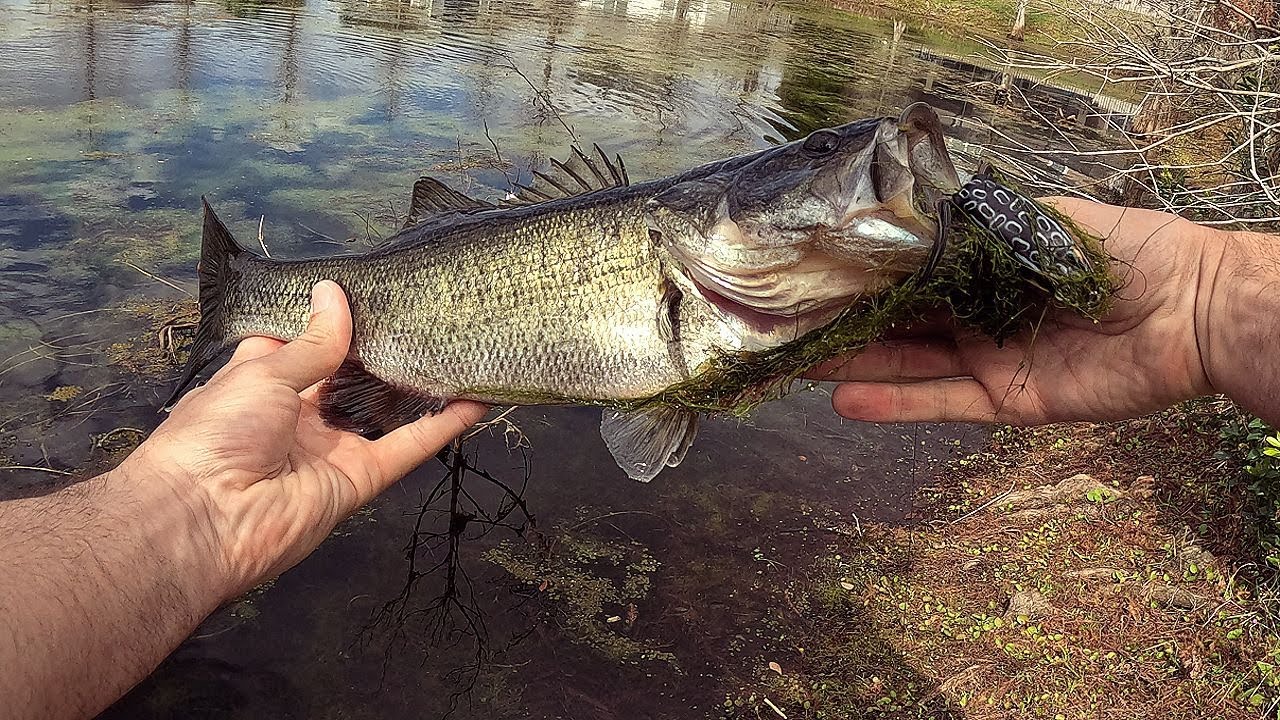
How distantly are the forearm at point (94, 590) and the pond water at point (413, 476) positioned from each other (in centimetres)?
236

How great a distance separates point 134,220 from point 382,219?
2.59m

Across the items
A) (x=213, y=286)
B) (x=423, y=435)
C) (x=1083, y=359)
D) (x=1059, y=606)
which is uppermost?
(x=1083, y=359)

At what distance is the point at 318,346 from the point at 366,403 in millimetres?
421

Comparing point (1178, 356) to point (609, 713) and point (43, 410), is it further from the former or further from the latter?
point (43, 410)

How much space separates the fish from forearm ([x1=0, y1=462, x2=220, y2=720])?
1081 mm

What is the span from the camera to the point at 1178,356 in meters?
3.25

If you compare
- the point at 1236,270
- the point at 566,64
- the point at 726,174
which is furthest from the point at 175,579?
the point at 566,64

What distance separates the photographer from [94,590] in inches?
98.0

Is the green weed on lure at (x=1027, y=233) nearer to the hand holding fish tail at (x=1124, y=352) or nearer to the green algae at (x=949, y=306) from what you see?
the green algae at (x=949, y=306)

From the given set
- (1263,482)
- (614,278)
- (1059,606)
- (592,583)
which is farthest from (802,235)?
(1263,482)

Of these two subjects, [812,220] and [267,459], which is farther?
[267,459]

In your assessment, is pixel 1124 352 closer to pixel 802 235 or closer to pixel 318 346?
pixel 802 235

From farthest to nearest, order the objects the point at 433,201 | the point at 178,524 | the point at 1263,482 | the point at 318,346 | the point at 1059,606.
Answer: the point at 1059,606
the point at 1263,482
the point at 433,201
the point at 318,346
the point at 178,524

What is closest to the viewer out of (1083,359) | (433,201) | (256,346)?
(1083,359)
